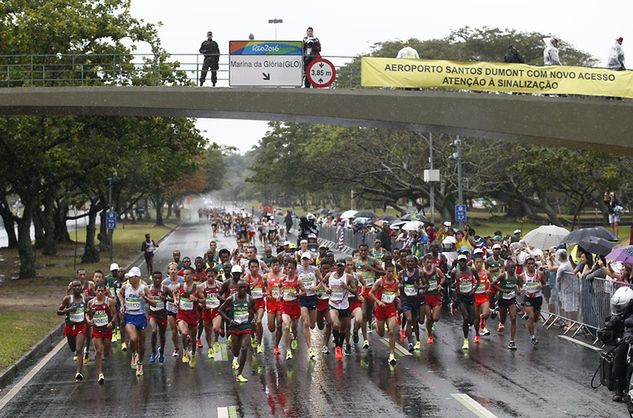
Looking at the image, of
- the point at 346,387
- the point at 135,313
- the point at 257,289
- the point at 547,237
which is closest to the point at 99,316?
the point at 135,313

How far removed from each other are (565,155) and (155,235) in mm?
37255

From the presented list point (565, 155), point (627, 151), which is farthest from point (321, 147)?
point (627, 151)

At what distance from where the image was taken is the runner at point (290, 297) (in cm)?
1678

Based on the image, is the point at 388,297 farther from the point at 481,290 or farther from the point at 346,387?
the point at 346,387

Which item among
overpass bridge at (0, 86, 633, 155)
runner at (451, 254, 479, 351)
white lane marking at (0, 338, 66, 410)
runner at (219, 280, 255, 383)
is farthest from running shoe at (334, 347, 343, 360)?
overpass bridge at (0, 86, 633, 155)

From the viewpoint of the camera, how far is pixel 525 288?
18250 mm

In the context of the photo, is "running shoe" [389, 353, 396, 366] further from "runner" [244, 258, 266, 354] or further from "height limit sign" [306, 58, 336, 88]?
"height limit sign" [306, 58, 336, 88]

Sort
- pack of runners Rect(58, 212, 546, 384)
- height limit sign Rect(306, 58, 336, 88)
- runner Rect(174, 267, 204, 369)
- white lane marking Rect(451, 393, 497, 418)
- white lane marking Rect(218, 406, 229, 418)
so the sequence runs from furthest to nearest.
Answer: height limit sign Rect(306, 58, 336, 88) → runner Rect(174, 267, 204, 369) → pack of runners Rect(58, 212, 546, 384) → white lane marking Rect(218, 406, 229, 418) → white lane marking Rect(451, 393, 497, 418)

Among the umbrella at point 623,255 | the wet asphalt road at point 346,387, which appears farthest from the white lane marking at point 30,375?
the umbrella at point 623,255

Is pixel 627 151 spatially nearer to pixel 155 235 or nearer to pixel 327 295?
pixel 327 295

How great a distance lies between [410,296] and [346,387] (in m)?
4.00

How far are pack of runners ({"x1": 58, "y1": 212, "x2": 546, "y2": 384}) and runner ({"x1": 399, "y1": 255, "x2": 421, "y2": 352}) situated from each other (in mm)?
19

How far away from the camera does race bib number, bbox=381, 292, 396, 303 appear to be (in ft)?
54.6

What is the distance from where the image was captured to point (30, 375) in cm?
1602
